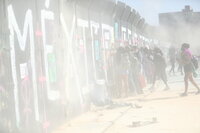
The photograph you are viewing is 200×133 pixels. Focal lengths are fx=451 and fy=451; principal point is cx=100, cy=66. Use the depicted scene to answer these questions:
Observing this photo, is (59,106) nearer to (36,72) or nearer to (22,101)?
(36,72)

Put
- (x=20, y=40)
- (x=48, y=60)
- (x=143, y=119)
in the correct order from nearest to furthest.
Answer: (x=20, y=40)
(x=48, y=60)
(x=143, y=119)

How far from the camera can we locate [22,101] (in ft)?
→ 20.1

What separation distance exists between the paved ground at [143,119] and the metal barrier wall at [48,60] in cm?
37

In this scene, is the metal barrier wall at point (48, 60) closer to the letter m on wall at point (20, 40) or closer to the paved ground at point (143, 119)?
the letter m on wall at point (20, 40)

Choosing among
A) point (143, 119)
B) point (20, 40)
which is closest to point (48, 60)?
point (20, 40)

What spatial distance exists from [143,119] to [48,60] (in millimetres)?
2198

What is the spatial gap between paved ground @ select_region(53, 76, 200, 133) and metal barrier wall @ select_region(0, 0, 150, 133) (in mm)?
367

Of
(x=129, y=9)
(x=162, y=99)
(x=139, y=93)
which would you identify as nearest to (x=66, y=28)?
(x=162, y=99)

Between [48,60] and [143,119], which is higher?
[48,60]

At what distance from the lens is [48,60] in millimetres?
7609

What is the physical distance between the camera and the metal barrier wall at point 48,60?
19.0 feet

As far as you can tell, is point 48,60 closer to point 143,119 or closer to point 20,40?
point 20,40

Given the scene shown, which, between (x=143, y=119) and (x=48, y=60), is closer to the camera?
(x=48, y=60)

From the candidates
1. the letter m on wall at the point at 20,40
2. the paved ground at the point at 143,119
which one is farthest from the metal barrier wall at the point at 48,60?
the paved ground at the point at 143,119
